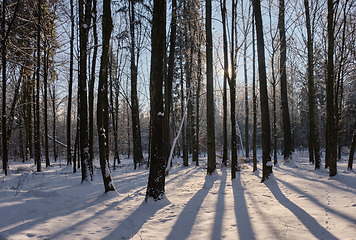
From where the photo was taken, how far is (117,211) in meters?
4.77

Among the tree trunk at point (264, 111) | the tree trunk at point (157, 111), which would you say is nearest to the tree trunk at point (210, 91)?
the tree trunk at point (264, 111)

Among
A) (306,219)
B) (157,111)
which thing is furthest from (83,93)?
(306,219)

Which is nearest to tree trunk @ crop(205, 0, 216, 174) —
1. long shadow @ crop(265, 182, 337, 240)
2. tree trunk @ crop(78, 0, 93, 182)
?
long shadow @ crop(265, 182, 337, 240)

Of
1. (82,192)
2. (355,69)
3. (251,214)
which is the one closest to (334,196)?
(251,214)

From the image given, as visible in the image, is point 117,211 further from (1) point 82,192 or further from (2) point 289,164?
(2) point 289,164

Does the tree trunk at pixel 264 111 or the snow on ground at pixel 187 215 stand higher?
the tree trunk at pixel 264 111

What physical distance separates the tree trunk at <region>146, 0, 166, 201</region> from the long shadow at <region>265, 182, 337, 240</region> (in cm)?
302

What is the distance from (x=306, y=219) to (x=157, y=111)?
3847 millimetres

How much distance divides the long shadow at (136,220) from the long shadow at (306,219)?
9.41ft

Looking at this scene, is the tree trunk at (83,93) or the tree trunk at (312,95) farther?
the tree trunk at (312,95)

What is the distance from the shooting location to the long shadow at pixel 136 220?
11.7 feet

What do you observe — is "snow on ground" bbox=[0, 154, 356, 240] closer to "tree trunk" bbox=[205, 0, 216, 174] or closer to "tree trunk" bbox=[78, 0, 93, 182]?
"tree trunk" bbox=[78, 0, 93, 182]

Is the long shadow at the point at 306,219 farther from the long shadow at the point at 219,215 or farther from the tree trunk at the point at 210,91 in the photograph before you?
the tree trunk at the point at 210,91

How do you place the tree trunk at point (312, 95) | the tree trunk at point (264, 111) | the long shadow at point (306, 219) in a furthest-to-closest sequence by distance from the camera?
1. the tree trunk at point (312, 95)
2. the tree trunk at point (264, 111)
3. the long shadow at point (306, 219)
